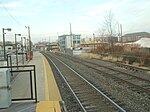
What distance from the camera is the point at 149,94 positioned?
13969mm

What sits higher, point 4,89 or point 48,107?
point 4,89

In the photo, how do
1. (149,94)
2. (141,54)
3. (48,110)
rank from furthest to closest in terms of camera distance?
1. (141,54)
2. (149,94)
3. (48,110)

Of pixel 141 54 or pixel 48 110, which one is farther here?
pixel 141 54

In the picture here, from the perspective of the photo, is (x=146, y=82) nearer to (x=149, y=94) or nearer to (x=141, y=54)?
(x=149, y=94)

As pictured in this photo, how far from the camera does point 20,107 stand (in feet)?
32.0

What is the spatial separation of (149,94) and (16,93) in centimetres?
640

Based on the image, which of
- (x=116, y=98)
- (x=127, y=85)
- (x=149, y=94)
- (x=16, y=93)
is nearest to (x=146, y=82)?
(x=127, y=85)

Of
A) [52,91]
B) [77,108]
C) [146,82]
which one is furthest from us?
[146,82]

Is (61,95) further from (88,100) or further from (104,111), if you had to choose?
(104,111)

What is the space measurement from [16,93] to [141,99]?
614cm

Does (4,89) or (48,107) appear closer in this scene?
(4,89)

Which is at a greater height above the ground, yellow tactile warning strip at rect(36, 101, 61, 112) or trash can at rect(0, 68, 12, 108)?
trash can at rect(0, 68, 12, 108)

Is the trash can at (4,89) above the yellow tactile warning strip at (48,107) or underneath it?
above

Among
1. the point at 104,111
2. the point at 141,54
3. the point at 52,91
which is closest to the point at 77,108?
the point at 104,111
